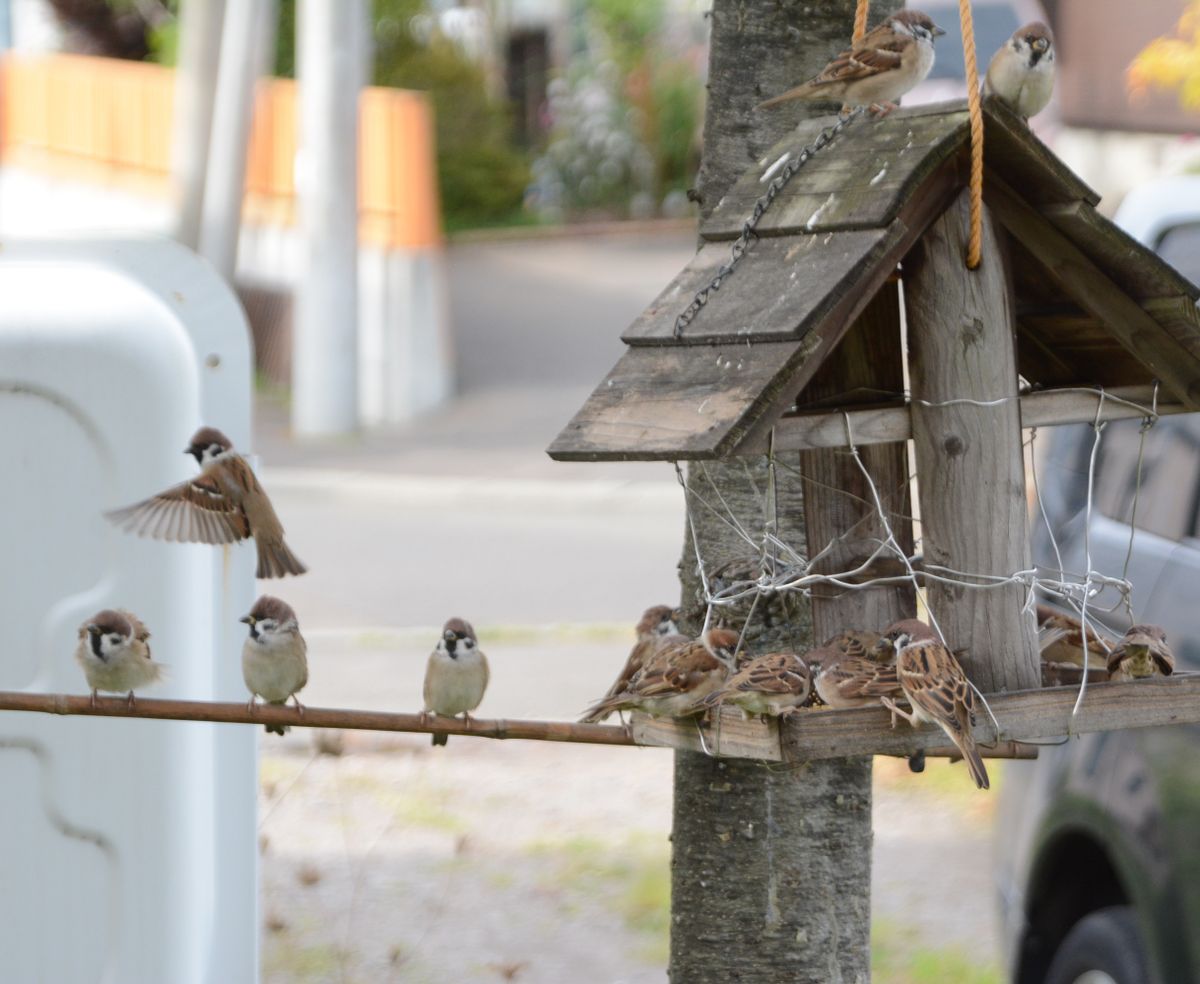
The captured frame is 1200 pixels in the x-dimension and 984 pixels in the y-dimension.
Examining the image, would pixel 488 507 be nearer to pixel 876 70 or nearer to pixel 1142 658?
pixel 876 70

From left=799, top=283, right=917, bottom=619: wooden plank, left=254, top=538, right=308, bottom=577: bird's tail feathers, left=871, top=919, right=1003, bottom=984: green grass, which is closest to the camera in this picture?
left=799, top=283, right=917, bottom=619: wooden plank

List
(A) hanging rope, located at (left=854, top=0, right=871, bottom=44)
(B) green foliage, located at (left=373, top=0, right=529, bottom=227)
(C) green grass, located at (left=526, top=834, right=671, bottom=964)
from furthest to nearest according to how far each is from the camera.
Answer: (B) green foliage, located at (left=373, top=0, right=529, bottom=227)
(C) green grass, located at (left=526, top=834, right=671, bottom=964)
(A) hanging rope, located at (left=854, top=0, right=871, bottom=44)

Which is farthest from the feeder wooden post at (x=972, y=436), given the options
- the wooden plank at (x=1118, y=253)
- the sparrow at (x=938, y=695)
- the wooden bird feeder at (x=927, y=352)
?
the sparrow at (x=938, y=695)

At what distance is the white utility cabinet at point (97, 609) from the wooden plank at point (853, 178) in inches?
51.0

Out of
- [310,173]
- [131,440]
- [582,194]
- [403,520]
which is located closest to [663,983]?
[131,440]

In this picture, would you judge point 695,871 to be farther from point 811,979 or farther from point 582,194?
point 582,194

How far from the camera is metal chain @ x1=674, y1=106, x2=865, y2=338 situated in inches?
104

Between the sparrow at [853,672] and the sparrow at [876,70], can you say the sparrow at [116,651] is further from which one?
the sparrow at [876,70]

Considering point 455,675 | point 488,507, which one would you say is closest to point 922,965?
point 455,675

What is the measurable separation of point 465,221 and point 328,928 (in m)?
19.8

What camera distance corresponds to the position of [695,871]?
3.31 metres

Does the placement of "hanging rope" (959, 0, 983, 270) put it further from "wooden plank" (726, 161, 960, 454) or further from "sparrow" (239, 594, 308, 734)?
"sparrow" (239, 594, 308, 734)

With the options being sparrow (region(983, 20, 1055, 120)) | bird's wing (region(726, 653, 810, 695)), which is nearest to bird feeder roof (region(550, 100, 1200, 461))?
sparrow (region(983, 20, 1055, 120))

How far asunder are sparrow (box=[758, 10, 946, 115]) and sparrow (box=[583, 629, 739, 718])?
94 cm
